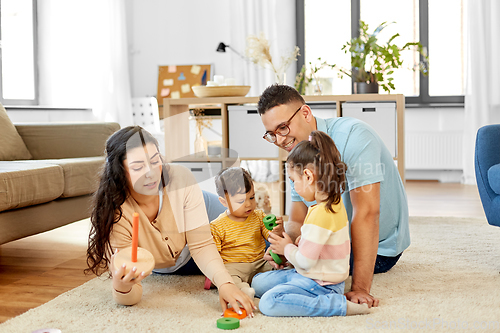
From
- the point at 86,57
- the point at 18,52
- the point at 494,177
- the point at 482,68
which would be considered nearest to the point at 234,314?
the point at 494,177

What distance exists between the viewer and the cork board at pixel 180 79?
16.4ft

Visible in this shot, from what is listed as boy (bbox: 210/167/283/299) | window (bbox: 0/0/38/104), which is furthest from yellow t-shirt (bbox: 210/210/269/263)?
window (bbox: 0/0/38/104)

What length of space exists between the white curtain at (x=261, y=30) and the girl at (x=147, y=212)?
3.41 m

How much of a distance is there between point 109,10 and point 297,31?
1834 mm

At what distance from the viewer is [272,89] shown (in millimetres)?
1496

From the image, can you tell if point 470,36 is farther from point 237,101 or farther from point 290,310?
point 290,310

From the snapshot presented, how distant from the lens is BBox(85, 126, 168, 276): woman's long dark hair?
130cm

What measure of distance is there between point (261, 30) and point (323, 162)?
3.72m

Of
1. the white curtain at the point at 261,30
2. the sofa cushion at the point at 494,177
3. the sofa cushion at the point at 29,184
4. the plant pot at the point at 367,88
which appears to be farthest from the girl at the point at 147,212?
the white curtain at the point at 261,30

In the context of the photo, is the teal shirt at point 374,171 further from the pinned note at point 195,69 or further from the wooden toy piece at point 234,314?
the pinned note at point 195,69

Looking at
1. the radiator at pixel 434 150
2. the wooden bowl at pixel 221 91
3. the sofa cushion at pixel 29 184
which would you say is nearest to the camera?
the sofa cushion at pixel 29 184

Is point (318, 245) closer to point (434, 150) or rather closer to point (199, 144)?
point (199, 144)

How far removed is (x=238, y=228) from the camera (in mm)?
1651

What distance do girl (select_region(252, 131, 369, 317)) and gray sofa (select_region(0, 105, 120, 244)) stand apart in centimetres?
75
